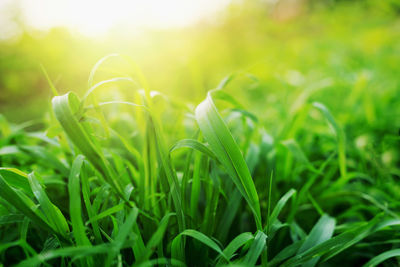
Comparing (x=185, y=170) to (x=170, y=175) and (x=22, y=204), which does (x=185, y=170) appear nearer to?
(x=170, y=175)

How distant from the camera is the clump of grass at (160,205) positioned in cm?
56

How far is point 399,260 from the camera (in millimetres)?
796

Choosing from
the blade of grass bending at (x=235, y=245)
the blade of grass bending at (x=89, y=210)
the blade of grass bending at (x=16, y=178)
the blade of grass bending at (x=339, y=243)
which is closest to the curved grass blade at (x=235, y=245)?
the blade of grass bending at (x=235, y=245)

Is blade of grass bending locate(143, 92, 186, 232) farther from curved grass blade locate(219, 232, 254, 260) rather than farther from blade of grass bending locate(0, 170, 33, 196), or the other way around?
blade of grass bending locate(0, 170, 33, 196)

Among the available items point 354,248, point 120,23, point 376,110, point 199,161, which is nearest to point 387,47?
point 376,110

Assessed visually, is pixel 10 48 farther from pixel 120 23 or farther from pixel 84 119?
pixel 84 119

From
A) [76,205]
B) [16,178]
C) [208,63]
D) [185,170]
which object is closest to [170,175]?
[185,170]

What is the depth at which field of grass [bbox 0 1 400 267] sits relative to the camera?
0.59 metres

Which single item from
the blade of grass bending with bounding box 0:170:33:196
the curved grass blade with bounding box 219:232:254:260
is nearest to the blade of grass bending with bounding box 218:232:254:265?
the curved grass blade with bounding box 219:232:254:260

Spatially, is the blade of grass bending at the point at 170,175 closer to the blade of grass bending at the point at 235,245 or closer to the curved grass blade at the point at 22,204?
the blade of grass bending at the point at 235,245

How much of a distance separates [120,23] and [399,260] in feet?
8.84

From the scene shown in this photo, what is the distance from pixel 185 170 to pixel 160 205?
11 centimetres

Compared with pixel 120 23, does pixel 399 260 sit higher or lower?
lower

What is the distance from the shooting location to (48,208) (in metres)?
0.59
